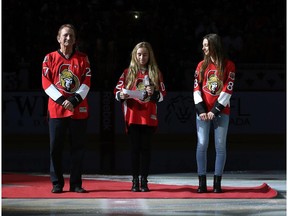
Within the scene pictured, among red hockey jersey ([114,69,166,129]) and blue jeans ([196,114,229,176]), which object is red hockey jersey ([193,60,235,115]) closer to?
blue jeans ([196,114,229,176])

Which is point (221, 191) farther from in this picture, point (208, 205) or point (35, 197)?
point (35, 197)

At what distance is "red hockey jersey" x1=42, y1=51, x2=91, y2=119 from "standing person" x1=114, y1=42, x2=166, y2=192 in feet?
1.55

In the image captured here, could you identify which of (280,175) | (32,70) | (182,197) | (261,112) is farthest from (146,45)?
(32,70)

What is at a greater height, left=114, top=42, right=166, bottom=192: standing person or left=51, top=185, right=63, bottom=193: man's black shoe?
left=114, top=42, right=166, bottom=192: standing person

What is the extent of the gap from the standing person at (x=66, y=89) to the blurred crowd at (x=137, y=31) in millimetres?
10156

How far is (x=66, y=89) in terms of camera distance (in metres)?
10.1

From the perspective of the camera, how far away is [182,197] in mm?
10031

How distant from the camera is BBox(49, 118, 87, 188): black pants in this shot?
10.2m

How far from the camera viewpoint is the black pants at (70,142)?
1018 centimetres

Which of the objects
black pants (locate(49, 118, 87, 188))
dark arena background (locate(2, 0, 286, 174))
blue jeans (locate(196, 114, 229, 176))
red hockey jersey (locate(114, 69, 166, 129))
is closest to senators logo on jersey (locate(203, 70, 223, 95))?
blue jeans (locate(196, 114, 229, 176))

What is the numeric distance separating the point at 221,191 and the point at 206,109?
0.92 m

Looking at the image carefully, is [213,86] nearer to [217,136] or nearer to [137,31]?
[217,136]

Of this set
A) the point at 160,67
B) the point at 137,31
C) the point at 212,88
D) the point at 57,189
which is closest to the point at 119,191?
the point at 57,189

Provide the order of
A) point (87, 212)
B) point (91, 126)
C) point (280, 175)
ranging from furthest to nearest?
point (91, 126), point (280, 175), point (87, 212)
